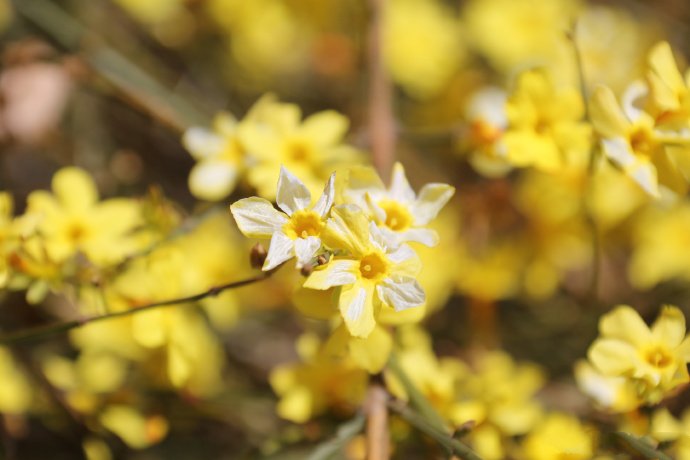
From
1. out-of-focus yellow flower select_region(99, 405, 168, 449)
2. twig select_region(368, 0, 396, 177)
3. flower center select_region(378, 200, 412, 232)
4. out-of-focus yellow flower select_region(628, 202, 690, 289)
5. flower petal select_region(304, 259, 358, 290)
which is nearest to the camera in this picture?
flower petal select_region(304, 259, 358, 290)

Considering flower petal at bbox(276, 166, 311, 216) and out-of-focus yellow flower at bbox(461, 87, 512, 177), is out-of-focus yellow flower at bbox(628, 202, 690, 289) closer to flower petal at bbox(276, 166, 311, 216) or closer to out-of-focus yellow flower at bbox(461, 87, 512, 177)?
out-of-focus yellow flower at bbox(461, 87, 512, 177)

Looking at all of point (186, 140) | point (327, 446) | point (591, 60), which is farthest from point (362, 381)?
point (591, 60)

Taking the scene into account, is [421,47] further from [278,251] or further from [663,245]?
[278,251]

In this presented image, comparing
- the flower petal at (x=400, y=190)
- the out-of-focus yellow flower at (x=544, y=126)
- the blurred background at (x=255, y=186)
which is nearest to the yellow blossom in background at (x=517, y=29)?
the blurred background at (x=255, y=186)

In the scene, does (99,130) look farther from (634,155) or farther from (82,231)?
(634,155)

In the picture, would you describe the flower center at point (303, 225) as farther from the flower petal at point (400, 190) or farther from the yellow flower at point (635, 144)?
the yellow flower at point (635, 144)

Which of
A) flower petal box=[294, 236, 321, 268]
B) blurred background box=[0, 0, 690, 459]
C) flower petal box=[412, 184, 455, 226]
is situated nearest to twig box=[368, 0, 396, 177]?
blurred background box=[0, 0, 690, 459]

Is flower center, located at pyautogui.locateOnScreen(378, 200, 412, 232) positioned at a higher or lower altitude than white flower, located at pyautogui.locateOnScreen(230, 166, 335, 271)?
lower
